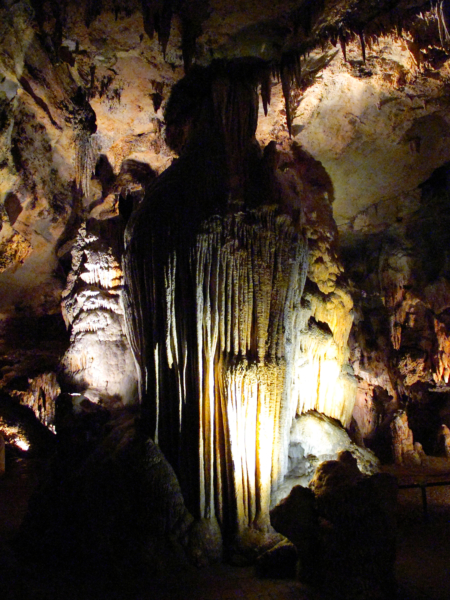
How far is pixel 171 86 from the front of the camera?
6750mm

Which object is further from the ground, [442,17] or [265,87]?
[442,17]

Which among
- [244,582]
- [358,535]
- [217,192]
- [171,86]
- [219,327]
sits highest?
[171,86]

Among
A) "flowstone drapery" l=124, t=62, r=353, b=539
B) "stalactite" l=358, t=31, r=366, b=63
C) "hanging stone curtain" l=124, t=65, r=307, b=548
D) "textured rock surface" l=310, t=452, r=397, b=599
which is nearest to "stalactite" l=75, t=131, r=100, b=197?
"flowstone drapery" l=124, t=62, r=353, b=539

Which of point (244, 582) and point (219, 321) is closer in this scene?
point (244, 582)

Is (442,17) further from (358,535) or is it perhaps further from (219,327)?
(358,535)

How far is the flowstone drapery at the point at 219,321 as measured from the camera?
5.58 meters

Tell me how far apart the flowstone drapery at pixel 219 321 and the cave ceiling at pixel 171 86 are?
36.1 inches

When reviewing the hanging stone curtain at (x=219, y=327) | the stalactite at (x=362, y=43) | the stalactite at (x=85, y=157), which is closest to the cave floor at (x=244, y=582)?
the hanging stone curtain at (x=219, y=327)

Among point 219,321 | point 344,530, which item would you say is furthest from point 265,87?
point 344,530

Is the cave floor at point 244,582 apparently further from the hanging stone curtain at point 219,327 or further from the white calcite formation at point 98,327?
the white calcite formation at point 98,327

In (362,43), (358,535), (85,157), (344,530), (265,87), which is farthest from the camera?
(85,157)

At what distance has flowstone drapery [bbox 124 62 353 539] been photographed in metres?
5.58

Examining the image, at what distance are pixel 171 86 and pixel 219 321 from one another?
12.0 ft

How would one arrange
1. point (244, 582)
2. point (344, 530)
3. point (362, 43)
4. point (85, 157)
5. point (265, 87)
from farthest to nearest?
1. point (85, 157)
2. point (265, 87)
3. point (362, 43)
4. point (244, 582)
5. point (344, 530)
